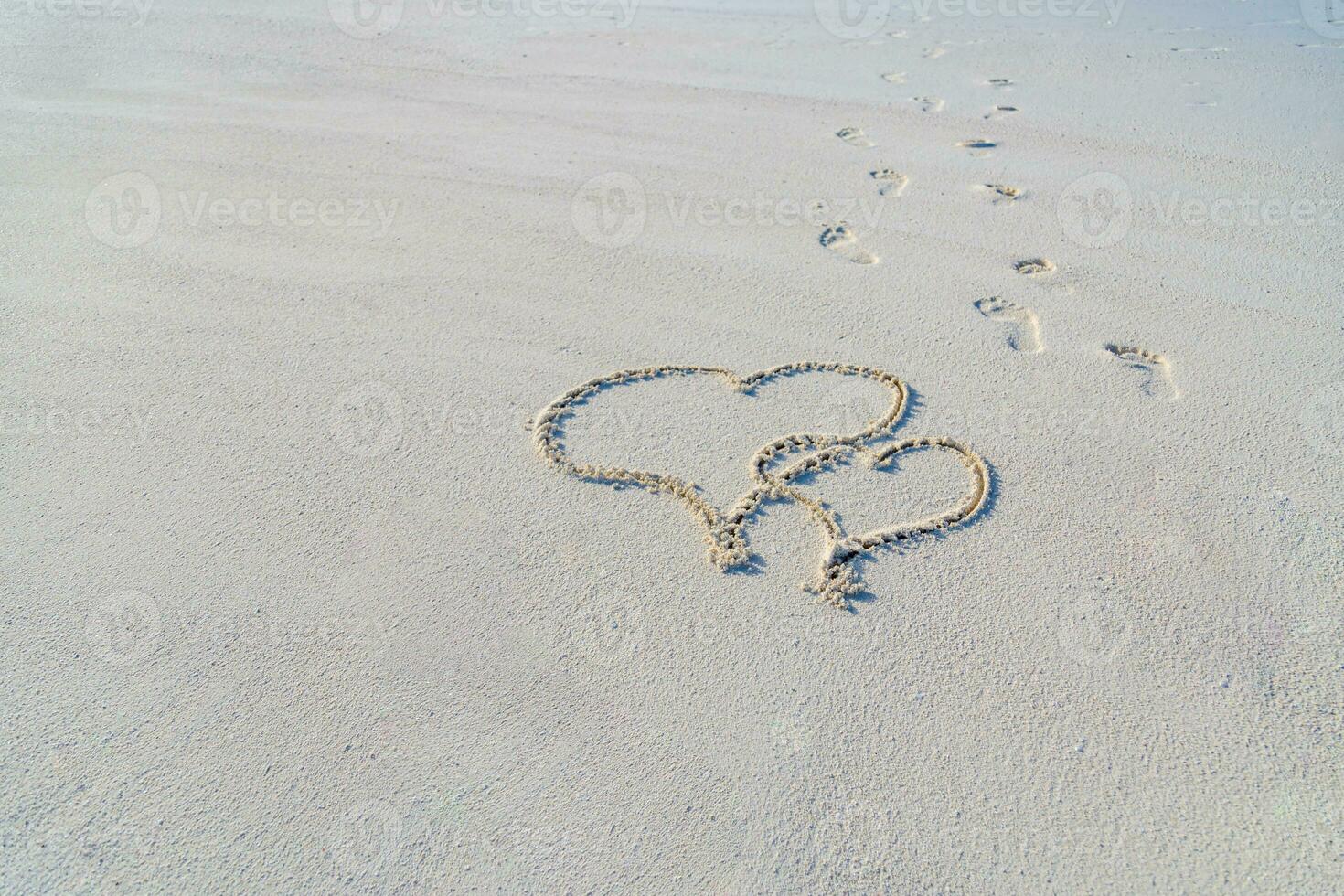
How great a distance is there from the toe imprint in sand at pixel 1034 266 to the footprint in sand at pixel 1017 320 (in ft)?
0.80

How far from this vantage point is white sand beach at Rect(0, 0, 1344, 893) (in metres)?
1.92

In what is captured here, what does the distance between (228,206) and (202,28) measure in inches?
111

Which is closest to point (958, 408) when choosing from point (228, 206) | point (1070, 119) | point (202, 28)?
point (1070, 119)

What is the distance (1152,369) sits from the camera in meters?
3.08

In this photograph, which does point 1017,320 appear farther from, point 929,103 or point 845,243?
point 929,103

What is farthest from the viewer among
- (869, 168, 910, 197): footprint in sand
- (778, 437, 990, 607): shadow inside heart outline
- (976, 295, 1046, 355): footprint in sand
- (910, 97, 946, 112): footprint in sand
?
(910, 97, 946, 112): footprint in sand

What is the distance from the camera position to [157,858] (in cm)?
188

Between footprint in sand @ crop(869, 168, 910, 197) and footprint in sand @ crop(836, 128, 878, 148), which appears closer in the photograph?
footprint in sand @ crop(869, 168, 910, 197)

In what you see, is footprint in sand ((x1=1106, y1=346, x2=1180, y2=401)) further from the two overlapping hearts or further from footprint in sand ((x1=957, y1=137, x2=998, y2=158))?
footprint in sand ((x1=957, y1=137, x2=998, y2=158))

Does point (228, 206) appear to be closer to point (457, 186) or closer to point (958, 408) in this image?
point (457, 186)

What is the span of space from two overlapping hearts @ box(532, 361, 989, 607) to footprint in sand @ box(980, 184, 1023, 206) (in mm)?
1487

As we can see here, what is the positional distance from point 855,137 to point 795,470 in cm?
258

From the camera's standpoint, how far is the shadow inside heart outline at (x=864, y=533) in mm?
2389

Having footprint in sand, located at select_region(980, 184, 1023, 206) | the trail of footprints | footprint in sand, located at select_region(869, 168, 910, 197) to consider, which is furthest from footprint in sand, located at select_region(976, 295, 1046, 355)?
footprint in sand, located at select_region(869, 168, 910, 197)
